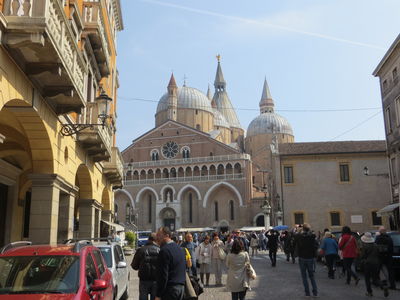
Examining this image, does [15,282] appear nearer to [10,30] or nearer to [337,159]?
[10,30]

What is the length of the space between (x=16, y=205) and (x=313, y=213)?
1080 inches

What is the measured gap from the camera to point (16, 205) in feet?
50.0

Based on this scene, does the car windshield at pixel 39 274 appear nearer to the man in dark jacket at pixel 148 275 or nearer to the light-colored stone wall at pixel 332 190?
the man in dark jacket at pixel 148 275

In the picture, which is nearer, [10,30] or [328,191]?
[10,30]

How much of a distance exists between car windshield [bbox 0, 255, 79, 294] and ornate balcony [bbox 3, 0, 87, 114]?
→ 3.62m

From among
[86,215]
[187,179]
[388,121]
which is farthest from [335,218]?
[187,179]

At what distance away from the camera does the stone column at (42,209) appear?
10.9 m

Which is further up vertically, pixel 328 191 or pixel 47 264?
pixel 328 191

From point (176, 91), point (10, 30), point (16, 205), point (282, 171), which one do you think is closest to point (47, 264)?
point (10, 30)

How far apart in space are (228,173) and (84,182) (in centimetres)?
4475

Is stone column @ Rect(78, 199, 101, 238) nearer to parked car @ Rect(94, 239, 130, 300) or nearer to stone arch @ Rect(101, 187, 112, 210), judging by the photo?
stone arch @ Rect(101, 187, 112, 210)

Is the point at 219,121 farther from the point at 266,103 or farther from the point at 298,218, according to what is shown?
the point at 298,218

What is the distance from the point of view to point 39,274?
225 inches

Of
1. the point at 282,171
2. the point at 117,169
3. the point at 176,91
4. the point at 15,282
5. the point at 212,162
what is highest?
the point at 176,91
